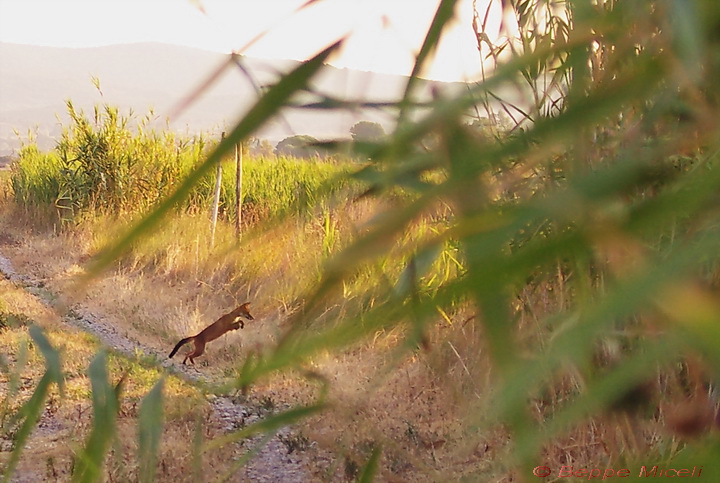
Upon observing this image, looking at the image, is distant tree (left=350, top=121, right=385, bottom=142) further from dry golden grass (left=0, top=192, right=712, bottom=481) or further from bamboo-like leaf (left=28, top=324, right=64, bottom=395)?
bamboo-like leaf (left=28, top=324, right=64, bottom=395)

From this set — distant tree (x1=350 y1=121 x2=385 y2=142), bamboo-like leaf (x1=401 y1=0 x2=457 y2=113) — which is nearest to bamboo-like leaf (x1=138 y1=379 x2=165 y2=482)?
distant tree (x1=350 y1=121 x2=385 y2=142)

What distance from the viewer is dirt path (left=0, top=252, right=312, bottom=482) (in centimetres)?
195

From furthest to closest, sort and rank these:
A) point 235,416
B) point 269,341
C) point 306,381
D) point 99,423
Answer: point 269,341, point 306,381, point 235,416, point 99,423

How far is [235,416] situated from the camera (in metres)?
2.36

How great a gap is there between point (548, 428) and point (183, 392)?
250cm

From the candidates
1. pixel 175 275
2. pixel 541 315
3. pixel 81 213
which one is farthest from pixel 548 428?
pixel 81 213

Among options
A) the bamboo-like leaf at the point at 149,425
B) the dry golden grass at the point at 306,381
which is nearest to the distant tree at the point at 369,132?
the dry golden grass at the point at 306,381

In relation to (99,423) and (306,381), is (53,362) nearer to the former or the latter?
(99,423)

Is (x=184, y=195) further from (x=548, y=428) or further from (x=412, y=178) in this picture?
(x=412, y=178)

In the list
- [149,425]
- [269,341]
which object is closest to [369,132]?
[149,425]

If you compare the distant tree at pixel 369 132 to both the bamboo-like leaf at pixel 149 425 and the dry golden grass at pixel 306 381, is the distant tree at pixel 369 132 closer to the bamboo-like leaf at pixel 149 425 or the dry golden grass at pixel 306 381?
the dry golden grass at pixel 306 381

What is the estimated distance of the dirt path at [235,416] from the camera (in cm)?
195

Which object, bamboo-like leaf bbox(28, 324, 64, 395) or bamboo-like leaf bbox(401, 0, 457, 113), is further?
bamboo-like leaf bbox(28, 324, 64, 395)

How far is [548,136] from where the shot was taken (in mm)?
237
